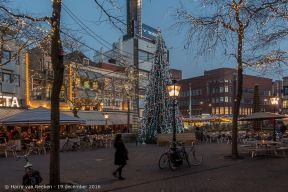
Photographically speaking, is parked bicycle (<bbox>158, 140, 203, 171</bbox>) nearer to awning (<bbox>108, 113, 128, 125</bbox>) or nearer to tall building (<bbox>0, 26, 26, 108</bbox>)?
tall building (<bbox>0, 26, 26, 108</bbox>)

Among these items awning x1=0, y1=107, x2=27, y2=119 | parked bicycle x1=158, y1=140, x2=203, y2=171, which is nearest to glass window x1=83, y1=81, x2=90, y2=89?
awning x1=0, y1=107, x2=27, y2=119

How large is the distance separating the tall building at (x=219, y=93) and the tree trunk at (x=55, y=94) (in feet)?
207

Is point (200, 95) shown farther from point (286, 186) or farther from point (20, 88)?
point (286, 186)

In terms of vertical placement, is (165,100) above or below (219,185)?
above

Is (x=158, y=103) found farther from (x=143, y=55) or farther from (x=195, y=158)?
(x=143, y=55)

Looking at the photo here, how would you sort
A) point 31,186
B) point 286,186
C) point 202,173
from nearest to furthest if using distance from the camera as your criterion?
point 31,186 < point 286,186 < point 202,173

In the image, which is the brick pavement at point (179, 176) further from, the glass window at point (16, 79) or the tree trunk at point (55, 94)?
A: the glass window at point (16, 79)

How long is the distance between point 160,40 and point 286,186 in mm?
18153

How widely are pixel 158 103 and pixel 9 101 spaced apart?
17459mm

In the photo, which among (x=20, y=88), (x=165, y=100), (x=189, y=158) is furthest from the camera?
(x=20, y=88)

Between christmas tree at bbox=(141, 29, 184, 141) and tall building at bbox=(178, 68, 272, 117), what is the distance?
4638cm

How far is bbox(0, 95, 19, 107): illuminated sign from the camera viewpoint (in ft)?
100.0

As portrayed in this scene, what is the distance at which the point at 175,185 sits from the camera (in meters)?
8.42

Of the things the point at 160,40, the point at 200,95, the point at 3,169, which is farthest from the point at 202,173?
the point at 200,95
